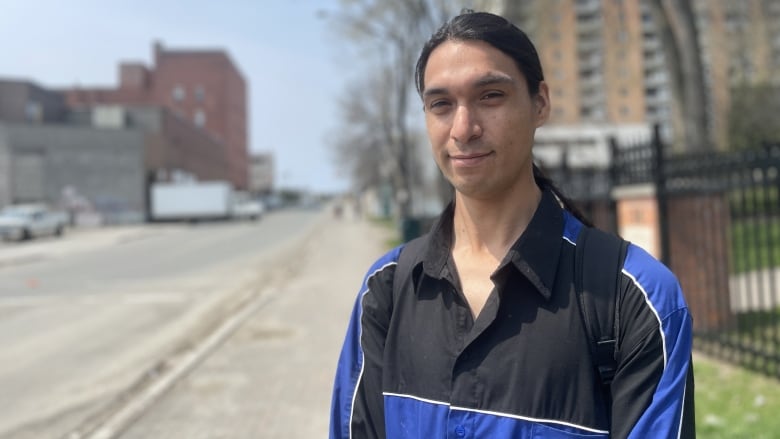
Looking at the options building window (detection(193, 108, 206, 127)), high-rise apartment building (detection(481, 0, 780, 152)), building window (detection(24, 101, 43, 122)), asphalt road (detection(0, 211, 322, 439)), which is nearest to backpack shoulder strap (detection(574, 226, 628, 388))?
high-rise apartment building (detection(481, 0, 780, 152))

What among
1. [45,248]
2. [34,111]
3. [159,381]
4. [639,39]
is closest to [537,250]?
[159,381]

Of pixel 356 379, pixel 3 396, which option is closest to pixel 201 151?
pixel 3 396

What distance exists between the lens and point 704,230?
22.6 feet

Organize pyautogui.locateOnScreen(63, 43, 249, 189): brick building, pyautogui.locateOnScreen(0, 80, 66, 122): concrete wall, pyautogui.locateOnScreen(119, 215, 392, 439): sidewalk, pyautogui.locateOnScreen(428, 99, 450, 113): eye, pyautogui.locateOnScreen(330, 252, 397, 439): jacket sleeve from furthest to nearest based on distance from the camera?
pyautogui.locateOnScreen(63, 43, 249, 189): brick building → pyautogui.locateOnScreen(0, 80, 66, 122): concrete wall → pyautogui.locateOnScreen(119, 215, 392, 439): sidewalk → pyautogui.locateOnScreen(330, 252, 397, 439): jacket sleeve → pyautogui.locateOnScreen(428, 99, 450, 113): eye

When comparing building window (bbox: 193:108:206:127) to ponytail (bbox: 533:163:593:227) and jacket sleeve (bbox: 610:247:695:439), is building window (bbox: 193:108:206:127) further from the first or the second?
jacket sleeve (bbox: 610:247:695:439)

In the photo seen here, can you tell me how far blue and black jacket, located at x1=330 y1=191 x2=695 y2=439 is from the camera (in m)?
1.39

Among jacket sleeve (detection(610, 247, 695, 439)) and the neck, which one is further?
the neck

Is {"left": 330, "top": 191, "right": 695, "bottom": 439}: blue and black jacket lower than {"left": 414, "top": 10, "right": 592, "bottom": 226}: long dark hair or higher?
lower

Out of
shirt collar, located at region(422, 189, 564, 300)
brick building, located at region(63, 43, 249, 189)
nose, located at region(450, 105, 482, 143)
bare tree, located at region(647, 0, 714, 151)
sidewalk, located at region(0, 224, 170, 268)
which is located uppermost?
brick building, located at region(63, 43, 249, 189)

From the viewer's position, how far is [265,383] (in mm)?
6234

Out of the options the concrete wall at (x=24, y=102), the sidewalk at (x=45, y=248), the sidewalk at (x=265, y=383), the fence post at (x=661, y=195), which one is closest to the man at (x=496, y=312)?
the sidewalk at (x=265, y=383)

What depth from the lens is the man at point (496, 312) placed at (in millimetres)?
1407

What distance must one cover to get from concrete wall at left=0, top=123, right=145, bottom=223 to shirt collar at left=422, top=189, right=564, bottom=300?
51233mm

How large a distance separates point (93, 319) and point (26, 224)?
25.9 meters
